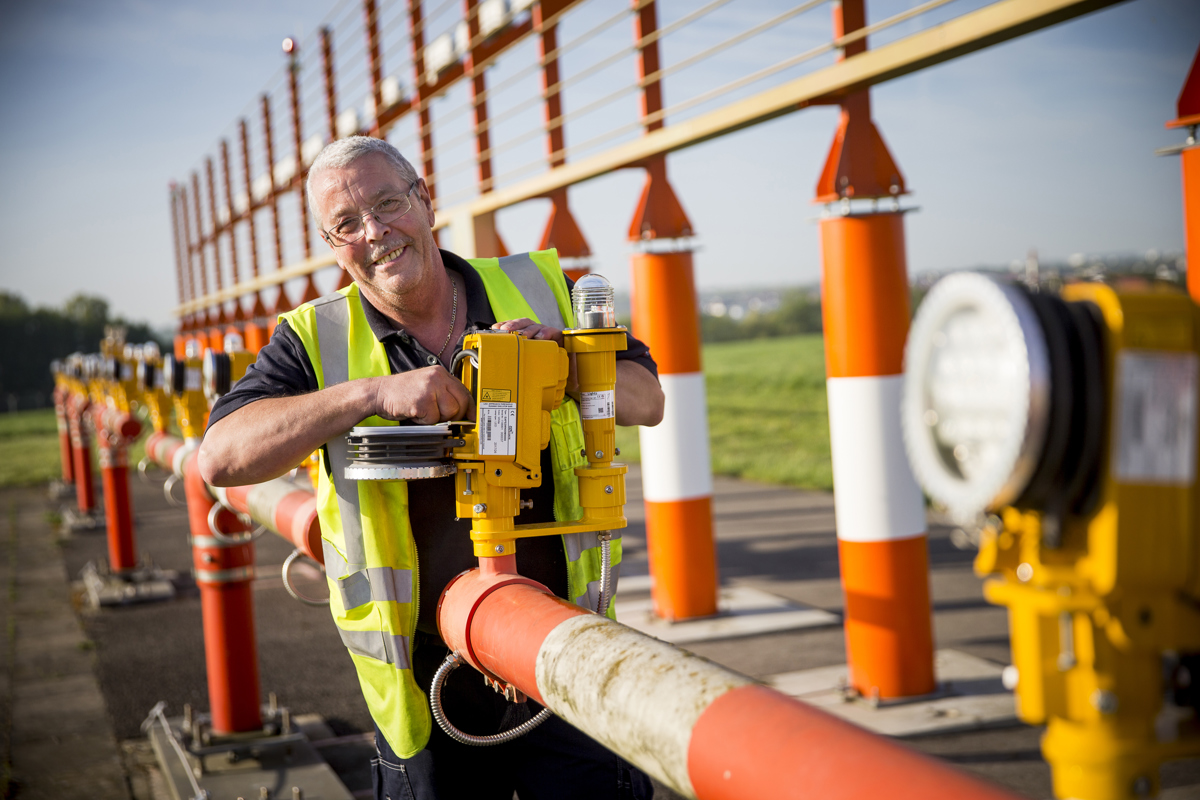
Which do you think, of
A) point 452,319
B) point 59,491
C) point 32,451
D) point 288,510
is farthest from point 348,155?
point 32,451

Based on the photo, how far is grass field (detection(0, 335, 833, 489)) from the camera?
11625 mm

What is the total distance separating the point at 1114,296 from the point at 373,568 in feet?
5.12

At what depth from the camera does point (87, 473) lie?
10.4 meters

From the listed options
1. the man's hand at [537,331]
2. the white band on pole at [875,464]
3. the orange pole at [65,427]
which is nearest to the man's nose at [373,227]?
the man's hand at [537,331]

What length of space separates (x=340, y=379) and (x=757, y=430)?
13.5 m

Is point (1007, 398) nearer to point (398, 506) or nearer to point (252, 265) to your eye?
point (398, 506)

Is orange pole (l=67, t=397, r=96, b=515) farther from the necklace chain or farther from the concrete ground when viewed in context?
the necklace chain

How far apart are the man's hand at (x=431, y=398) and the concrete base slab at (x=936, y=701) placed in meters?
2.42

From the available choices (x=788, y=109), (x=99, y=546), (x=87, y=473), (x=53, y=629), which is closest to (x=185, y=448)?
(x=788, y=109)

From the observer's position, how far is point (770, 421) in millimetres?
15922

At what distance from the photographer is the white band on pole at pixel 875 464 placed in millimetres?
3709

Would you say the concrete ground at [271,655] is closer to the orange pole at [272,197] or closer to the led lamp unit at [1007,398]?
the led lamp unit at [1007,398]

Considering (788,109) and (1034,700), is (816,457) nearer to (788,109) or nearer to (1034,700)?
(788,109)

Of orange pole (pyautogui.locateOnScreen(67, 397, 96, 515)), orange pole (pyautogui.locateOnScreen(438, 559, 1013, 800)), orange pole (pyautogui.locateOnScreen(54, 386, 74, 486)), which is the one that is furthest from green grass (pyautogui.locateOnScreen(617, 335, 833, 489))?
orange pole (pyautogui.locateOnScreen(54, 386, 74, 486))
